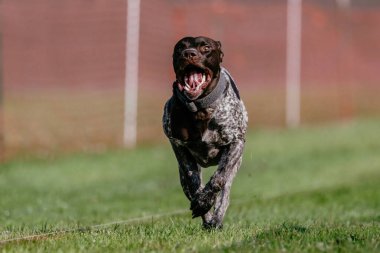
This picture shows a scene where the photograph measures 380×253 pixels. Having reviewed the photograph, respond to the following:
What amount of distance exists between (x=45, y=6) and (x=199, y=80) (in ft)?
64.9

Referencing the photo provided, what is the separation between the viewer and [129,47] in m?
20.6

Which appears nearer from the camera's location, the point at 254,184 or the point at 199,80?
the point at 199,80

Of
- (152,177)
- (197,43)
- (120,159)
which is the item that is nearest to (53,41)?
(120,159)

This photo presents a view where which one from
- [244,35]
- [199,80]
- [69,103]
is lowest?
[69,103]

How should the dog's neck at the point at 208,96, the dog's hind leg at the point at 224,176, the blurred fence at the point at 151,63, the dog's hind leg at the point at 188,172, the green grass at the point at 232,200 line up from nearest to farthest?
the green grass at the point at 232,200
the dog's neck at the point at 208,96
the dog's hind leg at the point at 224,176
the dog's hind leg at the point at 188,172
the blurred fence at the point at 151,63

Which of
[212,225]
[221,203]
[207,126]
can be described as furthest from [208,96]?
[212,225]

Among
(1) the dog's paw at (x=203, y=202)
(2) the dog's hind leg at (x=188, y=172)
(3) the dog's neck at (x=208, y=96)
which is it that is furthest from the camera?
(2) the dog's hind leg at (x=188, y=172)

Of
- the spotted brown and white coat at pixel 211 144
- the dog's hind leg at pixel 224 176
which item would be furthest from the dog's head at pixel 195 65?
the dog's hind leg at pixel 224 176

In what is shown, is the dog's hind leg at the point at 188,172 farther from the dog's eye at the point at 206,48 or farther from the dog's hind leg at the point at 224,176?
the dog's eye at the point at 206,48

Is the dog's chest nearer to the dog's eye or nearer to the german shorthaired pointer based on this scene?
the german shorthaired pointer

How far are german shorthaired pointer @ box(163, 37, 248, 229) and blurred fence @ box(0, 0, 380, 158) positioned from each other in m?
10.7

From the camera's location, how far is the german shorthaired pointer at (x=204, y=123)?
26.0 ft

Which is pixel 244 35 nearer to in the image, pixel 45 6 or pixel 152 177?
pixel 45 6

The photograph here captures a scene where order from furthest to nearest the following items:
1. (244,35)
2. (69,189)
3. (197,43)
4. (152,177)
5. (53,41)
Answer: (53,41) < (244,35) < (152,177) < (69,189) < (197,43)
